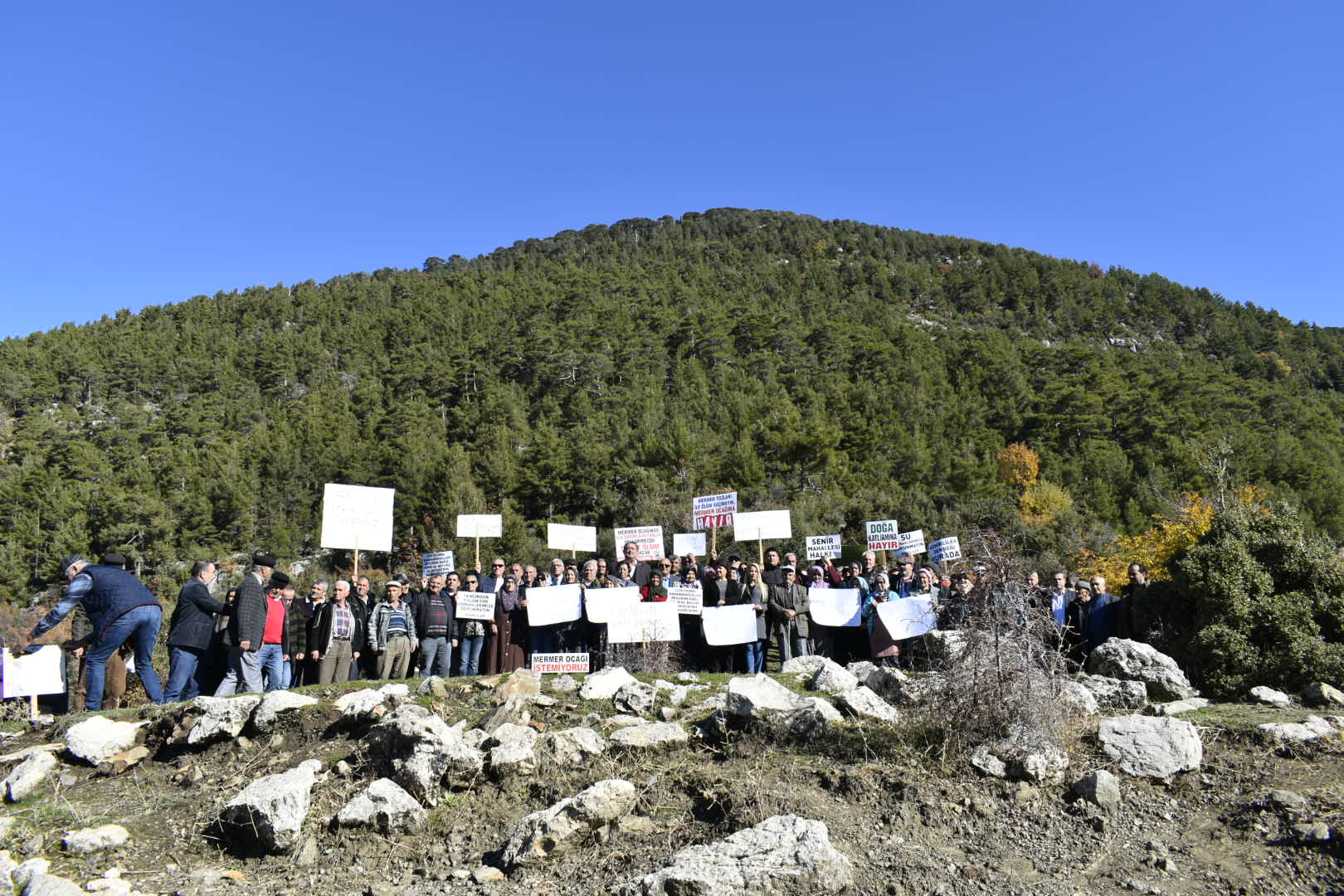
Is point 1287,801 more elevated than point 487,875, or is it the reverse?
point 1287,801

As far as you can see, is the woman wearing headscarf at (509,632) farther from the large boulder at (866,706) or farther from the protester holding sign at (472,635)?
the large boulder at (866,706)

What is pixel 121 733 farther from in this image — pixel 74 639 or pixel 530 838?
pixel 530 838

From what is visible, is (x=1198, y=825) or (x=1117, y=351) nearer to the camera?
(x=1198, y=825)

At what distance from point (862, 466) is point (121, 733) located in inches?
1774

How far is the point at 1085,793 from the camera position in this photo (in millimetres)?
5047

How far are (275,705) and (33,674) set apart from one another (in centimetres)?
387

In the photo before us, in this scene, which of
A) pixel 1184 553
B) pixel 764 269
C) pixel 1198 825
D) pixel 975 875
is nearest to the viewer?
pixel 975 875

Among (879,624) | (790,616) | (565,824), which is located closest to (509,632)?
(790,616)

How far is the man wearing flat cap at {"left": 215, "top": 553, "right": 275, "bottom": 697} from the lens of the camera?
809cm

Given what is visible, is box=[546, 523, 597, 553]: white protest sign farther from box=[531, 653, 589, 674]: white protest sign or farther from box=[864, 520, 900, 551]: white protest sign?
box=[864, 520, 900, 551]: white protest sign

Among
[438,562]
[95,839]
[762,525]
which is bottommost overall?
[95,839]

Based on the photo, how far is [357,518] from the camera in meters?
11.3

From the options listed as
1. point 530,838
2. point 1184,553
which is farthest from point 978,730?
point 1184,553

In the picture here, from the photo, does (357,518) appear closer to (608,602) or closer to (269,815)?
(608,602)
